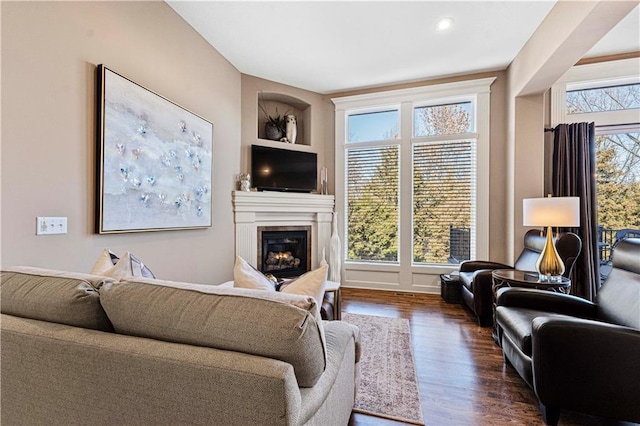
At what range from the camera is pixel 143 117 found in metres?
2.48

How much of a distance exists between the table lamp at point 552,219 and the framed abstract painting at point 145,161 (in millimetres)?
3323

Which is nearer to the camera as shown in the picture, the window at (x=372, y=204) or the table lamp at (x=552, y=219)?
the table lamp at (x=552, y=219)

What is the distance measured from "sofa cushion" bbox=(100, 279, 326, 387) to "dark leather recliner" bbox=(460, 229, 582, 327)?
2.64 meters

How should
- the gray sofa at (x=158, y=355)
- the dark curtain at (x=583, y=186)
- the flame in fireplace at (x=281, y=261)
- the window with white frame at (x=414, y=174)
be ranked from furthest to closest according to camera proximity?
the flame in fireplace at (x=281, y=261) < the window with white frame at (x=414, y=174) < the dark curtain at (x=583, y=186) < the gray sofa at (x=158, y=355)

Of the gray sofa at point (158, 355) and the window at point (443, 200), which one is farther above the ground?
the window at point (443, 200)

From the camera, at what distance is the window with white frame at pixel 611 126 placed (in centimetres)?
362

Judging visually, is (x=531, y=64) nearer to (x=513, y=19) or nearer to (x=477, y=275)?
(x=513, y=19)

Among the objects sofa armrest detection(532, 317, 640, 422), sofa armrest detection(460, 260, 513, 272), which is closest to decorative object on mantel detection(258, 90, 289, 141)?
sofa armrest detection(460, 260, 513, 272)

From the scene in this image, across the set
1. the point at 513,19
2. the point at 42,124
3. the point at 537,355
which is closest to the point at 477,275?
the point at 537,355

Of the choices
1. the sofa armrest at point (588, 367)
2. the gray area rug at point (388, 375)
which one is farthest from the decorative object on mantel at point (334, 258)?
the sofa armrest at point (588, 367)

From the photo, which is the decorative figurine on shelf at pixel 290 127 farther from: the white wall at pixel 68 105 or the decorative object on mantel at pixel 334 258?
the white wall at pixel 68 105

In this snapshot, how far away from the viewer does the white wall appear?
1672mm

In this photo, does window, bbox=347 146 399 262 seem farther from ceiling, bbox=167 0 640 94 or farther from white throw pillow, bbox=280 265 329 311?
white throw pillow, bbox=280 265 329 311

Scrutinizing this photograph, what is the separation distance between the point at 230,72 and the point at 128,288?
357 centimetres
